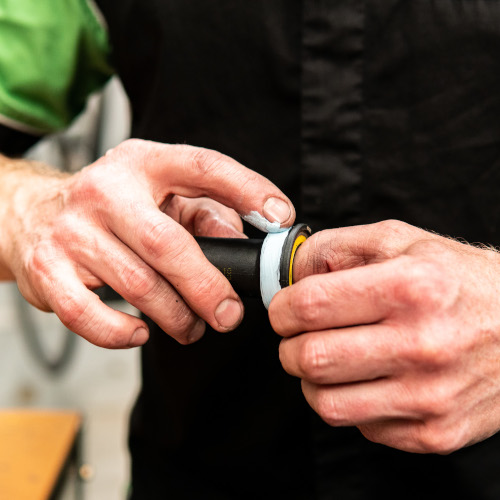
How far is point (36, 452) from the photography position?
103cm

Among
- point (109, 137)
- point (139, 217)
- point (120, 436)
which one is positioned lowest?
Answer: point (120, 436)

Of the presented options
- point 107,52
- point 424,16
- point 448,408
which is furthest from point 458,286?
point 107,52

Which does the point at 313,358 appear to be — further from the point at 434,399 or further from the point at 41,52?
the point at 41,52

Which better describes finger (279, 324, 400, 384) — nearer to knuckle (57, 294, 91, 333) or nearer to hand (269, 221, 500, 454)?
hand (269, 221, 500, 454)

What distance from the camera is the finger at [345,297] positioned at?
1.34 feet

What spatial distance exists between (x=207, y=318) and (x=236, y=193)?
129 mm

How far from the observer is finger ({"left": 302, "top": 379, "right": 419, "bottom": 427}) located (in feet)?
1.41

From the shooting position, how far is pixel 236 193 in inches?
19.8

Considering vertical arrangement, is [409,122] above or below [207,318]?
above

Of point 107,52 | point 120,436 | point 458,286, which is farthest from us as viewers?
point 120,436

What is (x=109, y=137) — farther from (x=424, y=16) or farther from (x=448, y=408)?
(x=448, y=408)

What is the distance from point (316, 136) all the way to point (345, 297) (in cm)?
25

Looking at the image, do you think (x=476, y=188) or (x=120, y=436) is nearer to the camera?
(x=476, y=188)

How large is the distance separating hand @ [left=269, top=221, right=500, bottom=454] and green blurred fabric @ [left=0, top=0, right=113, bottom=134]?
1.67ft
